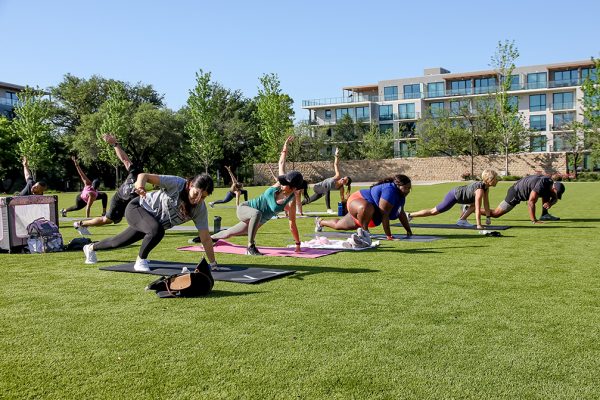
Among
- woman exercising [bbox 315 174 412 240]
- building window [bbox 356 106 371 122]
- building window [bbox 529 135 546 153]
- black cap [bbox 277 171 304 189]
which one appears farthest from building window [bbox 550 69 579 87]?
black cap [bbox 277 171 304 189]

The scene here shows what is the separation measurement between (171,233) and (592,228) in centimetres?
858

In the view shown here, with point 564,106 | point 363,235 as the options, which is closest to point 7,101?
point 564,106

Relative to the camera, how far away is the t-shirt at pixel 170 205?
6.96m

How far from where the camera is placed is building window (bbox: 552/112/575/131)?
208 feet

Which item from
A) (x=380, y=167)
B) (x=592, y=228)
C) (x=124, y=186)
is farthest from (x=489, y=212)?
(x=380, y=167)

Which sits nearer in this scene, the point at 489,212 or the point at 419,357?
the point at 419,357

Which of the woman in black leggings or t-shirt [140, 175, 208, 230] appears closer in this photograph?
the woman in black leggings

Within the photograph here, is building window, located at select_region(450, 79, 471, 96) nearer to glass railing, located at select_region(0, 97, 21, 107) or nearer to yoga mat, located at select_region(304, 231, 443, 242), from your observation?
glass railing, located at select_region(0, 97, 21, 107)

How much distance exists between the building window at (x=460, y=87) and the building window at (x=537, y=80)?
265 inches

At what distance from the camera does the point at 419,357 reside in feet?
12.7

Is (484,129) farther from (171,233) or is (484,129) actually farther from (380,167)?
(171,233)

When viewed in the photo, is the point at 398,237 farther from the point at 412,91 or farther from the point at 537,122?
the point at 412,91

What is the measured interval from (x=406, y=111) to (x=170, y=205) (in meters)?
68.0

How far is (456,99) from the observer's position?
68.5m
